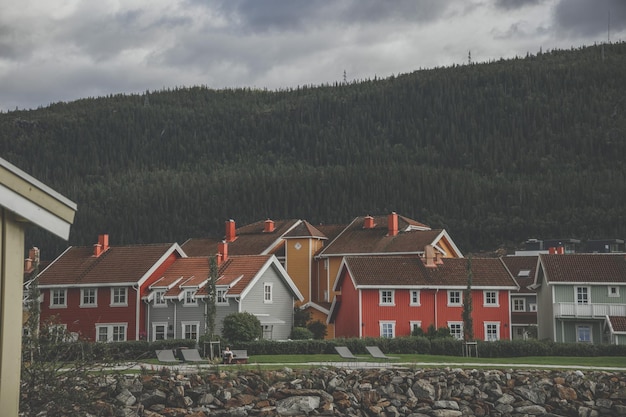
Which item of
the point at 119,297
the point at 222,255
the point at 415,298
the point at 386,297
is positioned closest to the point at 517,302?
the point at 415,298

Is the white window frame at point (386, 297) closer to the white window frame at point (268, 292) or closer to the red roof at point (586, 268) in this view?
the white window frame at point (268, 292)

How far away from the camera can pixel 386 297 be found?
66.1 meters

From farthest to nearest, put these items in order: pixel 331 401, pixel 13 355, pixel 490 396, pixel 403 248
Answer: pixel 403 248 → pixel 490 396 → pixel 331 401 → pixel 13 355

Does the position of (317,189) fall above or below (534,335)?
above

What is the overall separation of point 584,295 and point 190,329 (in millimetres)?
25870

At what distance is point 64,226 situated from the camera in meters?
11.1

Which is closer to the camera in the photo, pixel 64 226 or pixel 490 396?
pixel 64 226

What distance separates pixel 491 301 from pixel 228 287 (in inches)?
677

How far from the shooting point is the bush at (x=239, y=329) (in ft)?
175

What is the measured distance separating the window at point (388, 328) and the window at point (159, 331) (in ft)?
45.4

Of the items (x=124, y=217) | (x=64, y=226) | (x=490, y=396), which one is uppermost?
(x=124, y=217)

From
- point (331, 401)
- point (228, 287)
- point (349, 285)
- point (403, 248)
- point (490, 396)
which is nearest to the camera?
point (331, 401)

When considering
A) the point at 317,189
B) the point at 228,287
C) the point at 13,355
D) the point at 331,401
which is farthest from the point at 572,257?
the point at 317,189

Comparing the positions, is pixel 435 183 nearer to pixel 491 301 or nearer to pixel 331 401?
pixel 491 301
